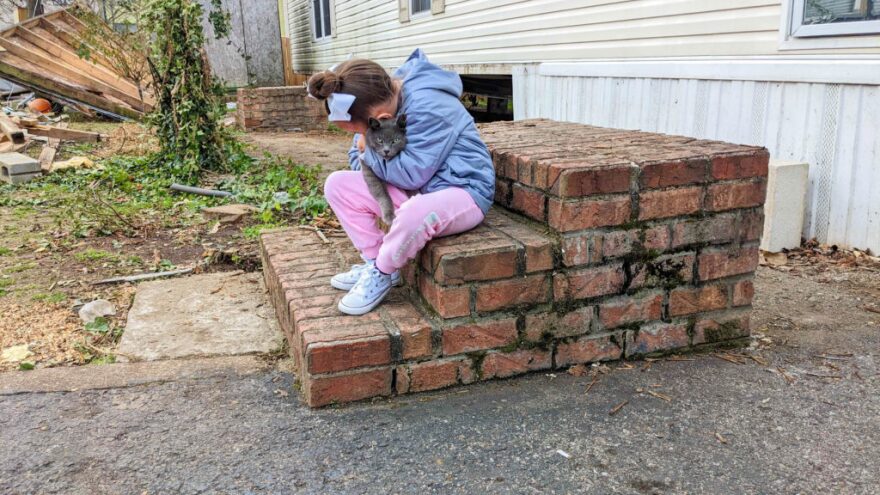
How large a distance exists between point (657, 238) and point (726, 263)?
31cm

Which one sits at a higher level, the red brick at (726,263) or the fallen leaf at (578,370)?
the red brick at (726,263)

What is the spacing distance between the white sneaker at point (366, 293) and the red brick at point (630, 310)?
0.77 metres

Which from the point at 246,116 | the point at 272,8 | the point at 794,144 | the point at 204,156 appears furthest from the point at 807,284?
the point at 272,8

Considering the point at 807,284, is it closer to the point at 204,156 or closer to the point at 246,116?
the point at 204,156

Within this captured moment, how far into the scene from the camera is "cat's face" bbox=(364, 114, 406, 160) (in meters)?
2.40

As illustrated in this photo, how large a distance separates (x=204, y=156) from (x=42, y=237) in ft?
8.46

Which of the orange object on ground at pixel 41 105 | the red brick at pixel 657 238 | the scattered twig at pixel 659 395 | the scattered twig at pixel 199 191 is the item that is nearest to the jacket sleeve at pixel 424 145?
the red brick at pixel 657 238

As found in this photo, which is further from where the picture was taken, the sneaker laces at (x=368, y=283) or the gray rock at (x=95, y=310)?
the gray rock at (x=95, y=310)

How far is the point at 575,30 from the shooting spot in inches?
287

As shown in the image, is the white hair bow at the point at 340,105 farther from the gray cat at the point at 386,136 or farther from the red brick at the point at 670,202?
the red brick at the point at 670,202

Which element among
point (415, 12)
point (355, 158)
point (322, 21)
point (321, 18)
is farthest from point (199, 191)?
point (321, 18)

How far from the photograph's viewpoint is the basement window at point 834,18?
405 cm

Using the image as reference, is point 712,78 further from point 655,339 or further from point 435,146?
point 435,146

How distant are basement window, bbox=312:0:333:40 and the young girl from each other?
624 inches
